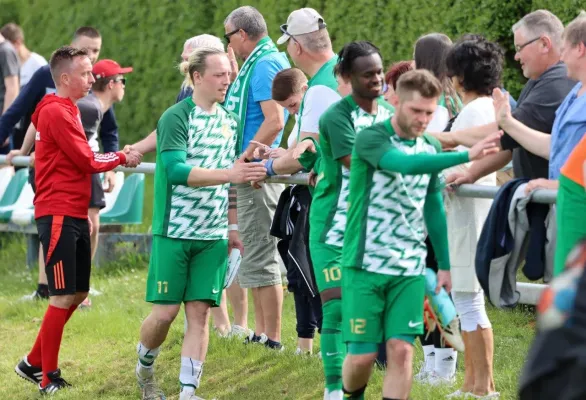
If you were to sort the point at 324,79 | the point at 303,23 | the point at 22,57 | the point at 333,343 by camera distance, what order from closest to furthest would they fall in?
the point at 333,343 → the point at 324,79 → the point at 303,23 → the point at 22,57

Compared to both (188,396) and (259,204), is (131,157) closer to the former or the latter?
(259,204)

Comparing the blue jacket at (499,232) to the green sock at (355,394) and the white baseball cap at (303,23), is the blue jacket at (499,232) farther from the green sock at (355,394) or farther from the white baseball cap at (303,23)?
the white baseball cap at (303,23)

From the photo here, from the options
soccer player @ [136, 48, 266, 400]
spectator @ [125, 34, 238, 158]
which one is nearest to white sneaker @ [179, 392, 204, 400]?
soccer player @ [136, 48, 266, 400]

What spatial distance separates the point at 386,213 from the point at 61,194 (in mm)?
2730

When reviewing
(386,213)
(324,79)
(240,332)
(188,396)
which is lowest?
(188,396)

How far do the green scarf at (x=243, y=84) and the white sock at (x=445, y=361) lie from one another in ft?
6.58

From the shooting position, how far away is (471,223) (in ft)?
19.7

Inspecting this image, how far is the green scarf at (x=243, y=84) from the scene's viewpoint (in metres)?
7.52

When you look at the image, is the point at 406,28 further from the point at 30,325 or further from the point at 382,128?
the point at 382,128

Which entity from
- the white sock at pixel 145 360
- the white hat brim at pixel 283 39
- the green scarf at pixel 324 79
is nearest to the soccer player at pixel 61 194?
the white sock at pixel 145 360

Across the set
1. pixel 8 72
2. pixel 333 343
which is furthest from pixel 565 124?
pixel 8 72

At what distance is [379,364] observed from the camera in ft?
21.8

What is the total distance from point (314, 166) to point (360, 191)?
972mm

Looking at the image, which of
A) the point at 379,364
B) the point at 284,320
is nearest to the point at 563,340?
the point at 379,364
